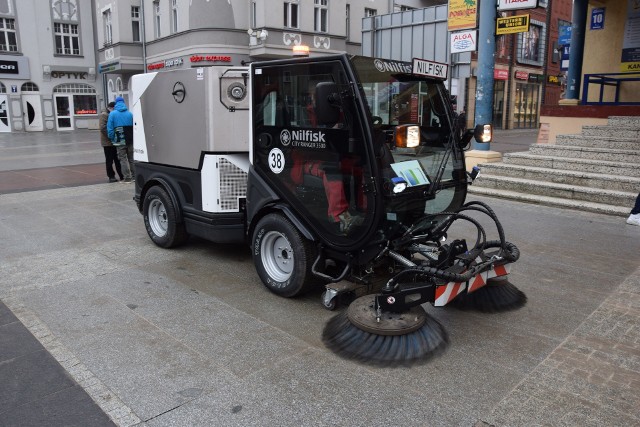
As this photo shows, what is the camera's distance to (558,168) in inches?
411

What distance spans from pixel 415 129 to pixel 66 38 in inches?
1335

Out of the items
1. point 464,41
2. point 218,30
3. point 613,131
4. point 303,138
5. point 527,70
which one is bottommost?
point 613,131

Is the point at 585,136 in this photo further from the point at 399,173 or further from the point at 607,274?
the point at 399,173

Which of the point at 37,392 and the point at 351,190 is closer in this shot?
the point at 37,392

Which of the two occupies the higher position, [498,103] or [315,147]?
[498,103]

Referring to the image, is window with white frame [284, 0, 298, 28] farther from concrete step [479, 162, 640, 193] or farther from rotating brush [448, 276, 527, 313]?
rotating brush [448, 276, 527, 313]

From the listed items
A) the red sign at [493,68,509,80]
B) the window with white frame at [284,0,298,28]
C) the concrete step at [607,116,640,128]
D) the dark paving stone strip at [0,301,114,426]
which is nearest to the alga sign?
the concrete step at [607,116,640,128]

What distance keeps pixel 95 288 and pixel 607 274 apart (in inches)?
207

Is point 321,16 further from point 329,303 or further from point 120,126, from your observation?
point 329,303

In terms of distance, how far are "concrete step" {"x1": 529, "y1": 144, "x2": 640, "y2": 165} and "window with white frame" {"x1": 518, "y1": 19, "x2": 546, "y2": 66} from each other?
2618 cm

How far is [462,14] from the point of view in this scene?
12.3 metres

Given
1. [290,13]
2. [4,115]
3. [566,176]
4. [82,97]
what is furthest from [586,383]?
[82,97]

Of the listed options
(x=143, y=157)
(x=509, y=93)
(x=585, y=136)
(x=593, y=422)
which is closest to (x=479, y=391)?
(x=593, y=422)

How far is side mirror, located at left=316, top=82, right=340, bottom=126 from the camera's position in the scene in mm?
4012
